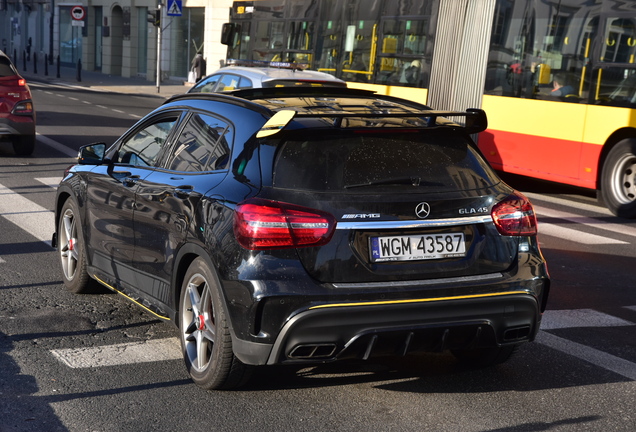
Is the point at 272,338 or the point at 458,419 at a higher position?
the point at 272,338

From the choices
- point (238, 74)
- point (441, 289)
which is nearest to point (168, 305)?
point (441, 289)

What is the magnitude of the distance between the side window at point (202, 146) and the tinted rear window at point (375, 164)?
0.43 m

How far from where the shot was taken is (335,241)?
15.0 feet

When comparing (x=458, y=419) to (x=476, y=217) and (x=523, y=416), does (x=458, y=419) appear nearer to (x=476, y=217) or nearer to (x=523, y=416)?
(x=523, y=416)

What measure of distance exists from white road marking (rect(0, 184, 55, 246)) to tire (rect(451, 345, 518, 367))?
4.70 metres

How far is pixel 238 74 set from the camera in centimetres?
1447

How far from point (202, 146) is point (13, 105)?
10483 mm

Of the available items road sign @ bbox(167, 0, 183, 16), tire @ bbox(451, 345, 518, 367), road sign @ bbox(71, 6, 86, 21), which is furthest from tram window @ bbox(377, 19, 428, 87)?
road sign @ bbox(71, 6, 86, 21)

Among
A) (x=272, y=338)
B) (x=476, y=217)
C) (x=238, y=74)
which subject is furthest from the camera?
(x=238, y=74)

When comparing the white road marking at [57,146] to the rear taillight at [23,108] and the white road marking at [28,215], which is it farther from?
the white road marking at [28,215]

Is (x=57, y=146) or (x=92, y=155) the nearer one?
(x=92, y=155)

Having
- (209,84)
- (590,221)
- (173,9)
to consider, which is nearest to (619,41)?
(590,221)

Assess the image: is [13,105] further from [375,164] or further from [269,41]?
[375,164]

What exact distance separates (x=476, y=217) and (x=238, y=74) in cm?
1003
